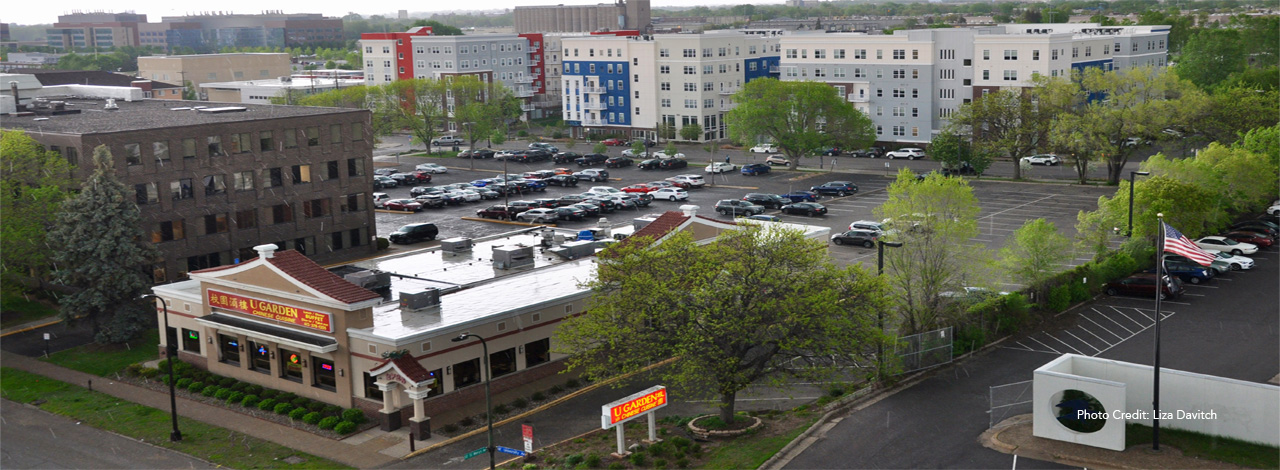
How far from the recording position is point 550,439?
1379 inches

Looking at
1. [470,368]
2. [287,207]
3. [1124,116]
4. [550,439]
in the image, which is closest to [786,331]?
[550,439]

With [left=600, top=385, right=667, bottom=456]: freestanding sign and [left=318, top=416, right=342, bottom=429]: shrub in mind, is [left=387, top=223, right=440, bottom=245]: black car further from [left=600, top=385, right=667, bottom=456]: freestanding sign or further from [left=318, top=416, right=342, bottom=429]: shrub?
[left=600, top=385, right=667, bottom=456]: freestanding sign

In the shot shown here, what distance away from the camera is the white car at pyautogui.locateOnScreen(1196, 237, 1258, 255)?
56.9 meters

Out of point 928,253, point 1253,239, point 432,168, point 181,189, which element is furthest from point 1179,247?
point 432,168

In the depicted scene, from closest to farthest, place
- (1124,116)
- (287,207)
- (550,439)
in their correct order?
1. (550,439)
2. (287,207)
3. (1124,116)

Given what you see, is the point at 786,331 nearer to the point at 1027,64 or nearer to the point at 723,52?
the point at 1027,64

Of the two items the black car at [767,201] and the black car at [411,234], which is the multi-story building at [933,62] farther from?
the black car at [411,234]

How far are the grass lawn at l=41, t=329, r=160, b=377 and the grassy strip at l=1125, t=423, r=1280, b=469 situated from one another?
126 ft

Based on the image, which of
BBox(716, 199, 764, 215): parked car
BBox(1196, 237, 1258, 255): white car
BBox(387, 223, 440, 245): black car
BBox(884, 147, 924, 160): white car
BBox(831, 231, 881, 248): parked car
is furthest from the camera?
BBox(884, 147, 924, 160): white car

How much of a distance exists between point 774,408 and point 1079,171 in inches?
2228


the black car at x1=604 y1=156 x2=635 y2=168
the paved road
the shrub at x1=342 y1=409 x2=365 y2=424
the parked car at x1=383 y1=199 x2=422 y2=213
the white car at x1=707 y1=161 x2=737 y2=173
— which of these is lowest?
the paved road

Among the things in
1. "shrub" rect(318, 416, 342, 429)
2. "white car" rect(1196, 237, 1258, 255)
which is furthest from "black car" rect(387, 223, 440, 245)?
"white car" rect(1196, 237, 1258, 255)

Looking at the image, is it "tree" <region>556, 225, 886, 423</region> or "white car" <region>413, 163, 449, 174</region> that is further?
"white car" <region>413, 163, 449, 174</region>

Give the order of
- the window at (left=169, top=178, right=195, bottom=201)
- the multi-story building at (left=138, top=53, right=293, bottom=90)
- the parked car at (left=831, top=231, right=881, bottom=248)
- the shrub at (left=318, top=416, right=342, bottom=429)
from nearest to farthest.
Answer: the shrub at (left=318, top=416, right=342, bottom=429), the window at (left=169, top=178, right=195, bottom=201), the parked car at (left=831, top=231, right=881, bottom=248), the multi-story building at (left=138, top=53, right=293, bottom=90)
